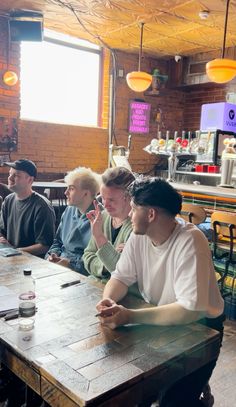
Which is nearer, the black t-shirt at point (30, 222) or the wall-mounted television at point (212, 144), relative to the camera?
the black t-shirt at point (30, 222)

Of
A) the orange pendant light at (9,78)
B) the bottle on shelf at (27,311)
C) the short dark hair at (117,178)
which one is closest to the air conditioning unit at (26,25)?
the orange pendant light at (9,78)

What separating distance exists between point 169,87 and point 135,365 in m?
6.74

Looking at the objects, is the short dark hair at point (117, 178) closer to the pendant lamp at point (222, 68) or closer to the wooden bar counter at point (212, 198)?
the wooden bar counter at point (212, 198)

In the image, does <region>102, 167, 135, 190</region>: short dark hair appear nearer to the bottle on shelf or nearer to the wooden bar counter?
the bottle on shelf

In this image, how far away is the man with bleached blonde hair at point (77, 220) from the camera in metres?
2.51

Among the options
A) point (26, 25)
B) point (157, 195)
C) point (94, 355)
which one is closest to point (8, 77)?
point (26, 25)

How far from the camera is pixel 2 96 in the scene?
16.9 ft

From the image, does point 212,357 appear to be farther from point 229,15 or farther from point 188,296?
point 229,15

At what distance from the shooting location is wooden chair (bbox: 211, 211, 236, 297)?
3111mm

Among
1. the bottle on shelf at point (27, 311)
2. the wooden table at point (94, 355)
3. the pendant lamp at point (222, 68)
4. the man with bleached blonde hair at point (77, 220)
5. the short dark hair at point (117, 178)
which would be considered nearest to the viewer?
the wooden table at point (94, 355)

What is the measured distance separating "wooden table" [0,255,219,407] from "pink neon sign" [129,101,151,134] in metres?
5.61

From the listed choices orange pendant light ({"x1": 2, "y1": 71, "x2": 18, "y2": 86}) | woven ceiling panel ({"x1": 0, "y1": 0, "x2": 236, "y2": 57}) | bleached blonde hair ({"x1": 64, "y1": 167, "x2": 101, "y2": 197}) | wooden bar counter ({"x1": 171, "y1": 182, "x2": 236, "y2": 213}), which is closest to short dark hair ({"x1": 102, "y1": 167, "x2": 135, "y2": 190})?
bleached blonde hair ({"x1": 64, "y1": 167, "x2": 101, "y2": 197})

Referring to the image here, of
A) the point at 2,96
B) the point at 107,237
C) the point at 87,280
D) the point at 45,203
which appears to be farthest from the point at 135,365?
the point at 2,96

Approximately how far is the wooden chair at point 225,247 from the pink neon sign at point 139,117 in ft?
12.3
